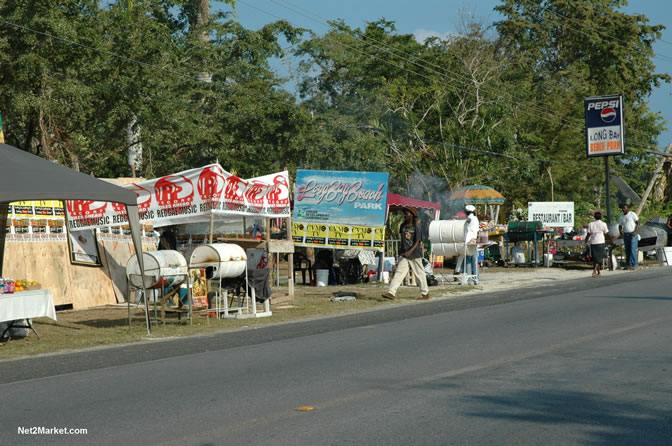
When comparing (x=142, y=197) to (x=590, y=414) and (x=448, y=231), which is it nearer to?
(x=448, y=231)

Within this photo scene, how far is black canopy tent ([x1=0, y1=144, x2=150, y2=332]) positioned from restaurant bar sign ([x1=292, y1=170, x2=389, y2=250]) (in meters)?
9.22

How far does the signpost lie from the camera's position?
115 feet

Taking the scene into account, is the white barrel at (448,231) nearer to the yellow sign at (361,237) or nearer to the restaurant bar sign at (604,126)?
the yellow sign at (361,237)

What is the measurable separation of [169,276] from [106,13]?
15.7m

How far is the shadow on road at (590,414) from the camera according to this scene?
19.4 feet

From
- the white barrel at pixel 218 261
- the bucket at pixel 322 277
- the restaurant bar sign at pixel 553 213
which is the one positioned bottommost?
the bucket at pixel 322 277

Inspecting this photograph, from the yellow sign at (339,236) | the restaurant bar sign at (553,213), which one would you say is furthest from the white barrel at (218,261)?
the restaurant bar sign at (553,213)

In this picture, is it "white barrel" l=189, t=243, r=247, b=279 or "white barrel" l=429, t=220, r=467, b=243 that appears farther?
"white barrel" l=429, t=220, r=467, b=243

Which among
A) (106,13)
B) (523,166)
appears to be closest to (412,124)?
(523,166)

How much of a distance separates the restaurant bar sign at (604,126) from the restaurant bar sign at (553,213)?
276 cm

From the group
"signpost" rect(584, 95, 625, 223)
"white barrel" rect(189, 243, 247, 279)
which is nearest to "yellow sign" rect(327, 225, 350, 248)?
"white barrel" rect(189, 243, 247, 279)

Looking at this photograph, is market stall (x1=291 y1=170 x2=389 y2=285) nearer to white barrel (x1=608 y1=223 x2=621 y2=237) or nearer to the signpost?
white barrel (x1=608 y1=223 x2=621 y2=237)

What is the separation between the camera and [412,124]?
147ft

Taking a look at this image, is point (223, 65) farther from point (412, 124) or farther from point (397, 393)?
Answer: point (397, 393)
